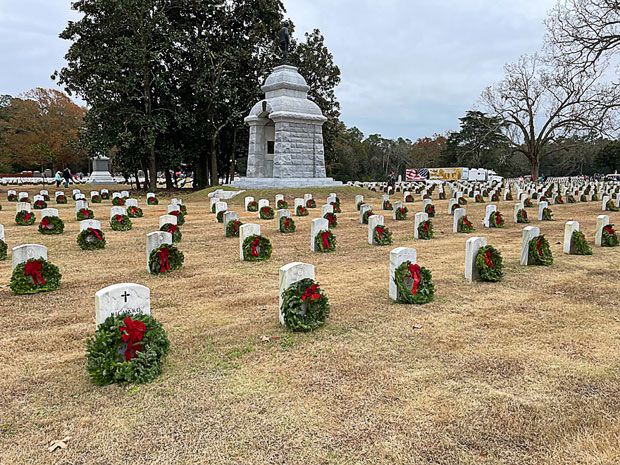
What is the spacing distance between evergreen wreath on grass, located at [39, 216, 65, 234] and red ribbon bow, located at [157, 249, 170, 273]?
5941 millimetres

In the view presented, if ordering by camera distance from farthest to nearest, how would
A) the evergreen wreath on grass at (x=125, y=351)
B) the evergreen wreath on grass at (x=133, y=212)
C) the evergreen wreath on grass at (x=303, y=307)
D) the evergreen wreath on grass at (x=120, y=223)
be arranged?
the evergreen wreath on grass at (x=133, y=212)
the evergreen wreath on grass at (x=120, y=223)
the evergreen wreath on grass at (x=303, y=307)
the evergreen wreath on grass at (x=125, y=351)

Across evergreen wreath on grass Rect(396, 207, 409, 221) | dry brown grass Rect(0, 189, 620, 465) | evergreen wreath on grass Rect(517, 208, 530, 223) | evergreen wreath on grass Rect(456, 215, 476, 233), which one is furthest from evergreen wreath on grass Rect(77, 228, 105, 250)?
evergreen wreath on grass Rect(517, 208, 530, 223)

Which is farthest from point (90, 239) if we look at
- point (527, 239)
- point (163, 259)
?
point (527, 239)

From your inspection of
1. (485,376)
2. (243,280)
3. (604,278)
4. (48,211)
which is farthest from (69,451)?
(48,211)

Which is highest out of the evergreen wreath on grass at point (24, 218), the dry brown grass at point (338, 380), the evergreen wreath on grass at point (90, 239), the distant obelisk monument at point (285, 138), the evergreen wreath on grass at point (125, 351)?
the distant obelisk monument at point (285, 138)

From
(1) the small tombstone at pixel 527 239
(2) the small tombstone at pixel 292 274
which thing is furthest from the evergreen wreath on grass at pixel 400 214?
(2) the small tombstone at pixel 292 274

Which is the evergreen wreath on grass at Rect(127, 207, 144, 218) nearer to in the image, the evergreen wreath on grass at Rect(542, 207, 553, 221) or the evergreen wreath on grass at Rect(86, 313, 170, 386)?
the evergreen wreath on grass at Rect(86, 313, 170, 386)

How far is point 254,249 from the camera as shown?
326 inches

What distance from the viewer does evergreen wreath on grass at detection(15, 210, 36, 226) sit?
43.5 feet

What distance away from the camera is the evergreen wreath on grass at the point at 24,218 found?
1325 centimetres

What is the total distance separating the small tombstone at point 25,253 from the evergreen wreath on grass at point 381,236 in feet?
21.3

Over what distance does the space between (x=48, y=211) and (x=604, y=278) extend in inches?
494

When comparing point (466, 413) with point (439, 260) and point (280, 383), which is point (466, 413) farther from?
point (439, 260)

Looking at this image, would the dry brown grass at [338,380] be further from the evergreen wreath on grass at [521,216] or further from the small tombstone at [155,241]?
the evergreen wreath on grass at [521,216]
